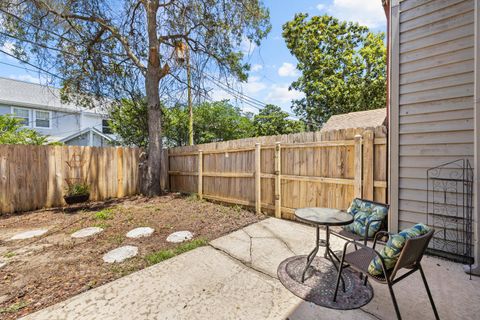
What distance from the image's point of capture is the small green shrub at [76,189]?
5.89 m

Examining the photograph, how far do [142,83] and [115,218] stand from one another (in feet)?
15.6

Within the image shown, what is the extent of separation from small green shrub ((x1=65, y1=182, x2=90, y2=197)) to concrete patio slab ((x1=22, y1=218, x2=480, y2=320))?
461cm

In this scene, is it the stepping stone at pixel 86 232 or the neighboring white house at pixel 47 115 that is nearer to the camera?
the stepping stone at pixel 86 232

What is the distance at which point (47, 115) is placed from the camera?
13.0 metres

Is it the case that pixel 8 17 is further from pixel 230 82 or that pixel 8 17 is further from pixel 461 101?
pixel 461 101

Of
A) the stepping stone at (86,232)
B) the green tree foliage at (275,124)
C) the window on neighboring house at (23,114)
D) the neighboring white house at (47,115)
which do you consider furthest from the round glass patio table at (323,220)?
the window on neighboring house at (23,114)

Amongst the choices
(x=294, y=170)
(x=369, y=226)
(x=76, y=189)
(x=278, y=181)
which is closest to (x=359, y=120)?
(x=294, y=170)

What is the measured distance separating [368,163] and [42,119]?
16622mm

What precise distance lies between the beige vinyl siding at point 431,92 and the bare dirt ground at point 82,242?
285 centimetres

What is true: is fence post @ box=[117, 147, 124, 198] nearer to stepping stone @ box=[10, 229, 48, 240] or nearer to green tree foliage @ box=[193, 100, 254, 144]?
stepping stone @ box=[10, 229, 48, 240]

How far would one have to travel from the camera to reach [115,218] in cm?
479

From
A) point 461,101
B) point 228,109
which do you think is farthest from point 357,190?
point 228,109

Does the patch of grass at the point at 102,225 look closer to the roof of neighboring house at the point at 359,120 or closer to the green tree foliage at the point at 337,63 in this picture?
the roof of neighboring house at the point at 359,120

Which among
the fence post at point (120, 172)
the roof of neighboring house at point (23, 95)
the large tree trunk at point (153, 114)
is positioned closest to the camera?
the large tree trunk at point (153, 114)
